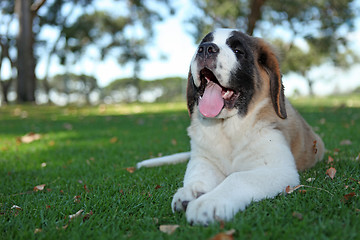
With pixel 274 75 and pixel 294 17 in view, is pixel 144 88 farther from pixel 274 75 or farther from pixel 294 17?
pixel 274 75

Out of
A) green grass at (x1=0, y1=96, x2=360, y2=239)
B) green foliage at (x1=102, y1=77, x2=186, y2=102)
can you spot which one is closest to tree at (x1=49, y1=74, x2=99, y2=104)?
green foliage at (x1=102, y1=77, x2=186, y2=102)

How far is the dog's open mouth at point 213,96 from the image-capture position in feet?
9.67

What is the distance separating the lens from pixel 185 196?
2412 millimetres

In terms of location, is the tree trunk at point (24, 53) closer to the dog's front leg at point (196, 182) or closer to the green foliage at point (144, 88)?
the dog's front leg at point (196, 182)

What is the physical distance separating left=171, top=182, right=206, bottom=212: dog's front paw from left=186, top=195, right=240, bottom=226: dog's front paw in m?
0.17

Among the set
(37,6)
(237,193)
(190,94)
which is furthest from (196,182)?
(37,6)

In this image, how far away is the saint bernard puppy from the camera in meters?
2.79

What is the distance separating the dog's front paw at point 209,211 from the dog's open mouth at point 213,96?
964 mm

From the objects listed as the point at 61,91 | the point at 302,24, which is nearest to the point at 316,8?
the point at 302,24

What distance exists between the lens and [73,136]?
295 inches

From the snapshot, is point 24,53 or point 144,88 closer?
point 24,53

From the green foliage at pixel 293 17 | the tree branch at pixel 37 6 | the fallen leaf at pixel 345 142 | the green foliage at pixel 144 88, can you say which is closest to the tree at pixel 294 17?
the green foliage at pixel 293 17

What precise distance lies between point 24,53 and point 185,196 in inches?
625

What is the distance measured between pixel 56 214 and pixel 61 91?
53.8m
